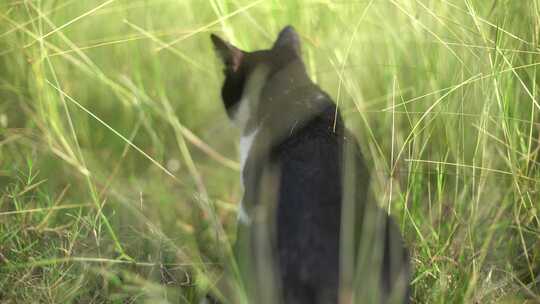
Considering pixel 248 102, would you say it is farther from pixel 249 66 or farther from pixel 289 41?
pixel 289 41

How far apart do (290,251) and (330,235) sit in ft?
0.28

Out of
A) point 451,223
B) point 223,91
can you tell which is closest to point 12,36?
point 223,91

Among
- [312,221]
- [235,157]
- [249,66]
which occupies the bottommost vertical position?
[235,157]

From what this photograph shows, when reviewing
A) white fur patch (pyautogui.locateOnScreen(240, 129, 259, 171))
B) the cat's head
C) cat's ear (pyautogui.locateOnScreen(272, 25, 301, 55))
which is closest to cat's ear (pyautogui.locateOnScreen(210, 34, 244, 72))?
the cat's head

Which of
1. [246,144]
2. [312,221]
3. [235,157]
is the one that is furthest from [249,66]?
[312,221]

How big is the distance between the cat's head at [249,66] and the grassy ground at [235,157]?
0.08 meters

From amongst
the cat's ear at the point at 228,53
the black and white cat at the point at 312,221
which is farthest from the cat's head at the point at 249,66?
the black and white cat at the point at 312,221

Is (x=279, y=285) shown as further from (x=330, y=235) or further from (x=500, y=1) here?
(x=500, y=1)

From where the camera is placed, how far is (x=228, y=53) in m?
2.07

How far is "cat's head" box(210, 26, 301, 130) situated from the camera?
6.63 ft

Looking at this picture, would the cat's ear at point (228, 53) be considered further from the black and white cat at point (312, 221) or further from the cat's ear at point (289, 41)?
the black and white cat at point (312, 221)

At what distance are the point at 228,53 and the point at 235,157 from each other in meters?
0.57

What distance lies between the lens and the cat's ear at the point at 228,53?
2.05 m

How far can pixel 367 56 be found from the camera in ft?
8.05
